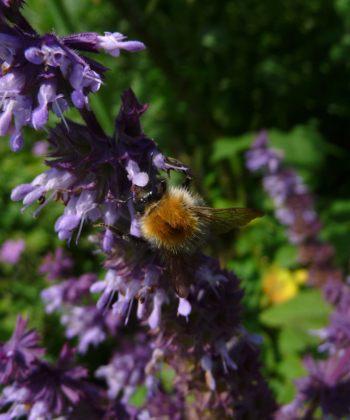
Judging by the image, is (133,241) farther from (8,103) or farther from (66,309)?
(66,309)

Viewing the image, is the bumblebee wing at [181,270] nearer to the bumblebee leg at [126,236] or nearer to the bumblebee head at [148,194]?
the bumblebee leg at [126,236]

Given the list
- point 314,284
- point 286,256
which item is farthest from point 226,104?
point 314,284

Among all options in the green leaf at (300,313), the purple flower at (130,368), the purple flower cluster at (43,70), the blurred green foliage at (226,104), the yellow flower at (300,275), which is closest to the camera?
the purple flower cluster at (43,70)

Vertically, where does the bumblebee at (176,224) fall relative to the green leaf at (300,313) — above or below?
above

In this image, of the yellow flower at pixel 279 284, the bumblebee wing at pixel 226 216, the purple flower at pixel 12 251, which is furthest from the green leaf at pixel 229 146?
the bumblebee wing at pixel 226 216

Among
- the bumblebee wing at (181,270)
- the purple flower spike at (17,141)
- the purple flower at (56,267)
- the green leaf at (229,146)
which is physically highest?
the purple flower spike at (17,141)

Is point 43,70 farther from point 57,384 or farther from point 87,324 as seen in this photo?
point 87,324

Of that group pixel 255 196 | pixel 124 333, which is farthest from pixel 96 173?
pixel 255 196

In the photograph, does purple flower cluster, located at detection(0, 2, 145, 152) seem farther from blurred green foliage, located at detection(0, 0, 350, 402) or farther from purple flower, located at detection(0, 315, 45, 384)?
blurred green foliage, located at detection(0, 0, 350, 402)
